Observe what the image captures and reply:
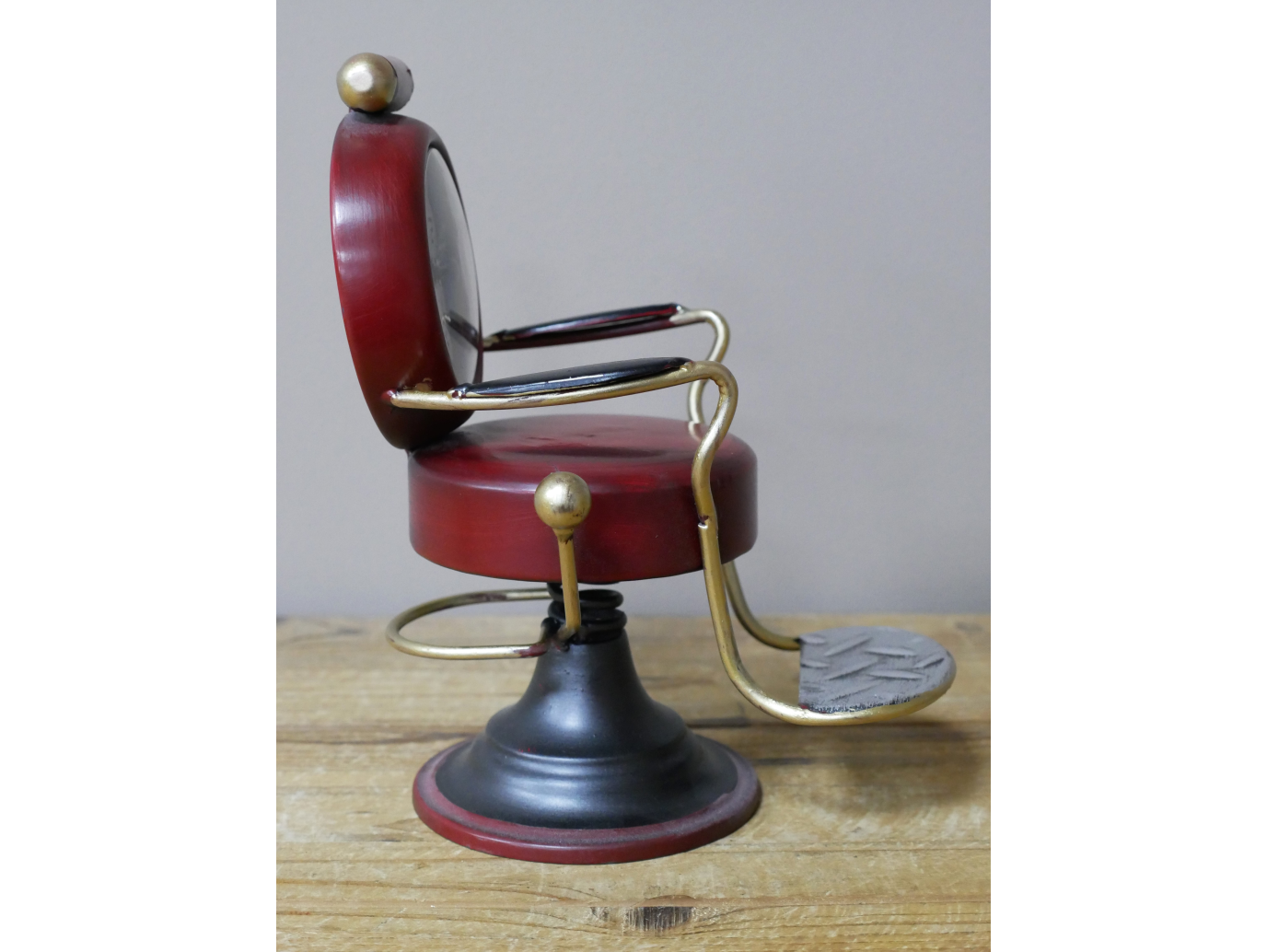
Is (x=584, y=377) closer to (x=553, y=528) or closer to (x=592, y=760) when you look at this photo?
(x=553, y=528)

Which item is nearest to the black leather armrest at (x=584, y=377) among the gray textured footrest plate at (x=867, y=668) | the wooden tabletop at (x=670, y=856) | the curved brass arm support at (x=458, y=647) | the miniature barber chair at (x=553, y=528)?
the miniature barber chair at (x=553, y=528)

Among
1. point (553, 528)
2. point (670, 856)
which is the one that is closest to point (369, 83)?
point (553, 528)

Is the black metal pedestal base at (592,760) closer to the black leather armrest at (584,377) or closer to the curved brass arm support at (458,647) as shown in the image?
the curved brass arm support at (458,647)

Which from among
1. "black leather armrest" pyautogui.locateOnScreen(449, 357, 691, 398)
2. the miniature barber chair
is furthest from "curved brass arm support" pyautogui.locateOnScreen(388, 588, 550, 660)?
"black leather armrest" pyautogui.locateOnScreen(449, 357, 691, 398)

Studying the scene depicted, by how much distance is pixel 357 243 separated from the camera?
3.70 feet

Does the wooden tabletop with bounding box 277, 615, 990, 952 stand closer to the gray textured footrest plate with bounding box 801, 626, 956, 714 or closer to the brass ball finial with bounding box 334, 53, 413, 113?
the gray textured footrest plate with bounding box 801, 626, 956, 714

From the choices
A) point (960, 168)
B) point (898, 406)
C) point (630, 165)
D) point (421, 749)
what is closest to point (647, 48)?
point (630, 165)

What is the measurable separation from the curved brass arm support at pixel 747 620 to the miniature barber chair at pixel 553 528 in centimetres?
16

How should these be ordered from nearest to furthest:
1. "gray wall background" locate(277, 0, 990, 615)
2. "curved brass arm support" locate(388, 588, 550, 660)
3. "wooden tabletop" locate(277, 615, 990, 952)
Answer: "wooden tabletop" locate(277, 615, 990, 952) → "curved brass arm support" locate(388, 588, 550, 660) → "gray wall background" locate(277, 0, 990, 615)

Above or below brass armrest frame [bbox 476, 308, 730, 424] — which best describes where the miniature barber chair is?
below

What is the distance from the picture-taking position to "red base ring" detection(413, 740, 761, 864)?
1.16m

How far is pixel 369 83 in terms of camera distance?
46.8 inches

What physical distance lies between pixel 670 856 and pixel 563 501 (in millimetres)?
427

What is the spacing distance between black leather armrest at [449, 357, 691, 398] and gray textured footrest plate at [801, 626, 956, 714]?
16.1 inches
